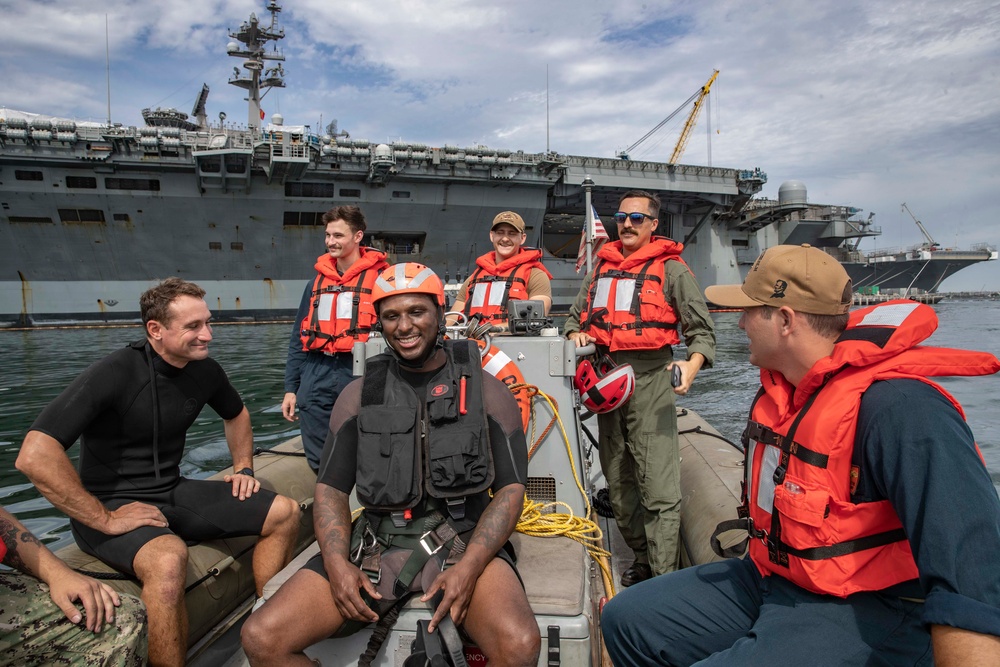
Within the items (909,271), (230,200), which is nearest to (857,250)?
(909,271)

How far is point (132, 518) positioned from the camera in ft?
8.53

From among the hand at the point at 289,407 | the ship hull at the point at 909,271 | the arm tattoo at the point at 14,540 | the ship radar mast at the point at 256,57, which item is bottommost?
the arm tattoo at the point at 14,540

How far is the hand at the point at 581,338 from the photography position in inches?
139

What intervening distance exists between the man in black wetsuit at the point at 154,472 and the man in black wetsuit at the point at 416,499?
0.76 m

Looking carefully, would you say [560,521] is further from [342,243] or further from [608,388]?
[342,243]

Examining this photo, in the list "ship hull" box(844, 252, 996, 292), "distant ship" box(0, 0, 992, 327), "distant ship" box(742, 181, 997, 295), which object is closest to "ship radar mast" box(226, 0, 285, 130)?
"distant ship" box(0, 0, 992, 327)

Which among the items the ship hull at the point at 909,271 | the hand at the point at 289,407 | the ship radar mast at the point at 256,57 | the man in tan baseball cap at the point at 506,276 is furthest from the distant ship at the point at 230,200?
the ship hull at the point at 909,271

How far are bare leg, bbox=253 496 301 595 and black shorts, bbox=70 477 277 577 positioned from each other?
0.04m

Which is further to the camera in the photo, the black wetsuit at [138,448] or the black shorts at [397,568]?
the black wetsuit at [138,448]

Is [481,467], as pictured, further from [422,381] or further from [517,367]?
[517,367]

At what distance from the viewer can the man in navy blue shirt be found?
1271mm

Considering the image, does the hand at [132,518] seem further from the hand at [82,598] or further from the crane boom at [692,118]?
the crane boom at [692,118]

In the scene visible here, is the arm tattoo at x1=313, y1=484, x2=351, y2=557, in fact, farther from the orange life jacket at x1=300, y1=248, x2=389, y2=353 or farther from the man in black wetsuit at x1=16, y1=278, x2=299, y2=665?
the orange life jacket at x1=300, y1=248, x2=389, y2=353

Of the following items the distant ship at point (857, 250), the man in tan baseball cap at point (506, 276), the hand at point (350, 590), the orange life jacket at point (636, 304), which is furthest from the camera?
the distant ship at point (857, 250)
